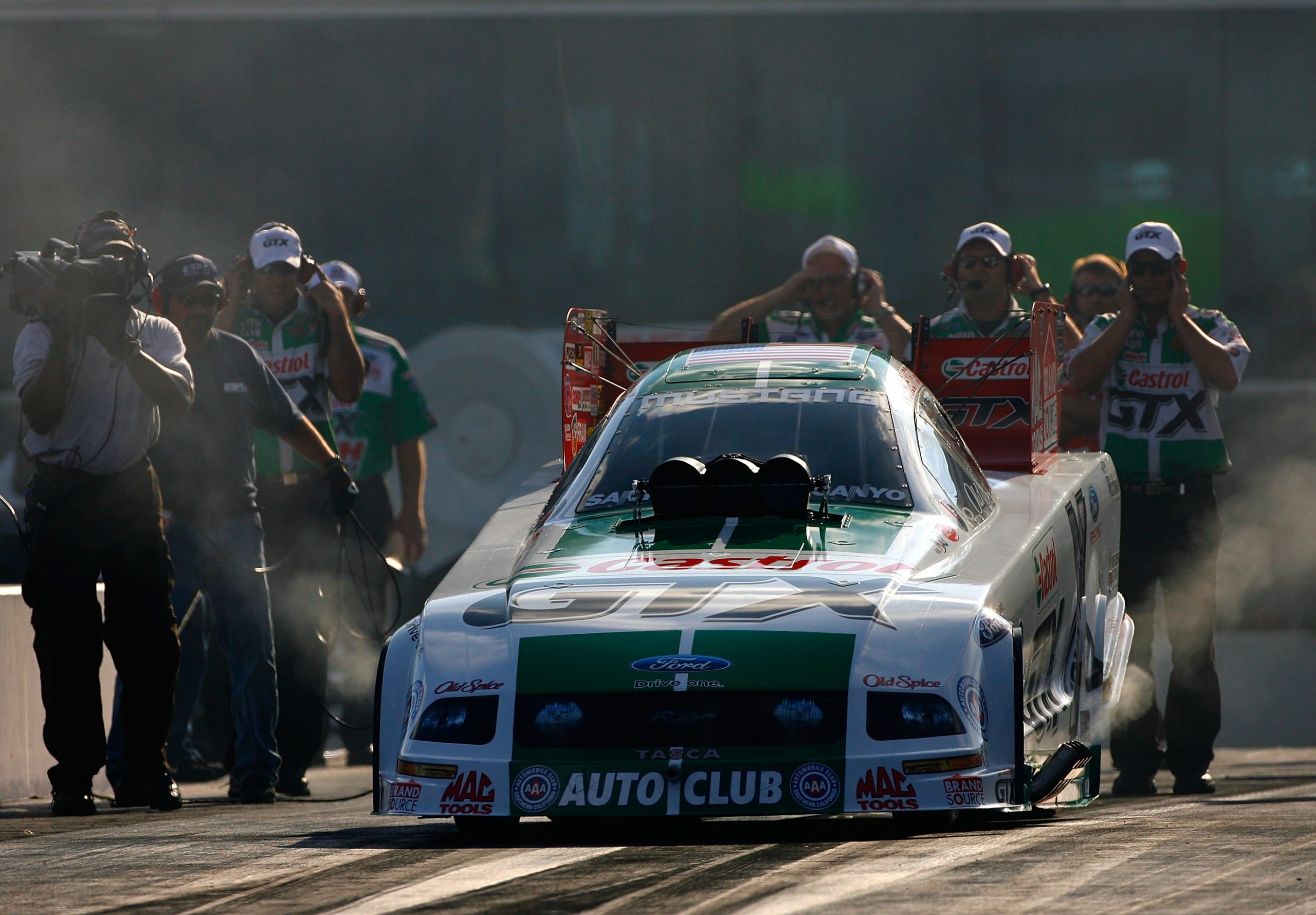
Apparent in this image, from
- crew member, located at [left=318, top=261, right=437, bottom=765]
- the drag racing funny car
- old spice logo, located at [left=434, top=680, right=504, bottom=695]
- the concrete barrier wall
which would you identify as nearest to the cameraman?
the concrete barrier wall

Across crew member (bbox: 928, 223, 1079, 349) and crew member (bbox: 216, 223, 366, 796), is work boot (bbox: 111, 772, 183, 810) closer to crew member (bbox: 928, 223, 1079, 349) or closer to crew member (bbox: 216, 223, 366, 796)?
crew member (bbox: 216, 223, 366, 796)

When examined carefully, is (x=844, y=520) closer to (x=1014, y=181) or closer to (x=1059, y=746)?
(x=1059, y=746)

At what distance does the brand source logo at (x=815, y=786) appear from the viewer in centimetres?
572

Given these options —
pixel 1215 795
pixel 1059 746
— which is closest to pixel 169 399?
pixel 1059 746

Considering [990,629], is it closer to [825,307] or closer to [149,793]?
[149,793]

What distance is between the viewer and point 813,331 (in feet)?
36.4

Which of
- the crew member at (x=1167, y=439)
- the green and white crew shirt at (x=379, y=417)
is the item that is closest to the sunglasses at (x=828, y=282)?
the crew member at (x=1167, y=439)

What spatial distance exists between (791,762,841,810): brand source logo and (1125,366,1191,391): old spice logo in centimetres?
459

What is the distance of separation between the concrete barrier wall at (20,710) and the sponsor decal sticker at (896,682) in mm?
4477

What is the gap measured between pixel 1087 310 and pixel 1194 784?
321 cm

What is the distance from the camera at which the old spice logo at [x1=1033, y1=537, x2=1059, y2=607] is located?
22.9 ft

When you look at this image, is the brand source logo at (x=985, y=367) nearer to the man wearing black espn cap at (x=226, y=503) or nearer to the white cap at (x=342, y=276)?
the man wearing black espn cap at (x=226, y=503)

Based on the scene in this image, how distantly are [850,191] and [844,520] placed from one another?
799 cm

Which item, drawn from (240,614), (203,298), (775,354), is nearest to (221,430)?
(203,298)
